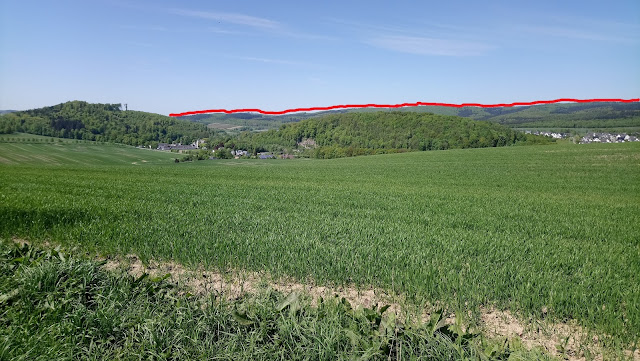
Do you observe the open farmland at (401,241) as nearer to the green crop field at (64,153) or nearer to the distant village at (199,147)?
the green crop field at (64,153)

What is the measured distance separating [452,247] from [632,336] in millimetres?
3232

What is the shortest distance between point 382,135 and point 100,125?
5618 centimetres

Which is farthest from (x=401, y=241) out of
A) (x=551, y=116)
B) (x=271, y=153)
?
(x=551, y=116)

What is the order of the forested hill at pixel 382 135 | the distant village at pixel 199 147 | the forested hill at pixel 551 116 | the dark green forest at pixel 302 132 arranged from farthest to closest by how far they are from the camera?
the forested hill at pixel 551 116
the forested hill at pixel 382 135
the dark green forest at pixel 302 132
the distant village at pixel 199 147

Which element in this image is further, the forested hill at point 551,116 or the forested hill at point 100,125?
the forested hill at point 551,116

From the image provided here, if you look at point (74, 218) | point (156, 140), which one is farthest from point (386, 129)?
point (74, 218)

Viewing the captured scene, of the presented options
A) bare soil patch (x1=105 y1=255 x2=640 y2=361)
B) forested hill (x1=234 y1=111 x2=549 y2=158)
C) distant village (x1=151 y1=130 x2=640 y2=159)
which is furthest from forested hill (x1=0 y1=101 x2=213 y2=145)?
bare soil patch (x1=105 y1=255 x2=640 y2=361)

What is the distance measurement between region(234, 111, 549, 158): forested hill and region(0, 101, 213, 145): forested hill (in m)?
Answer: 13.5

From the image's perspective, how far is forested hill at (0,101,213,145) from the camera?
214 ft

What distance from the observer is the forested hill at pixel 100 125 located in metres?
65.2

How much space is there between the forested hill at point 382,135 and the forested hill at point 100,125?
44.3 ft

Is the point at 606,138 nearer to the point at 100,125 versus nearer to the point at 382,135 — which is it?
the point at 382,135

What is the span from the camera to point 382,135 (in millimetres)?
83375

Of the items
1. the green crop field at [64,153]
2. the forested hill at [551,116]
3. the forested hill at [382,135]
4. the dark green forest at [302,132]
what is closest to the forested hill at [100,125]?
the dark green forest at [302,132]
